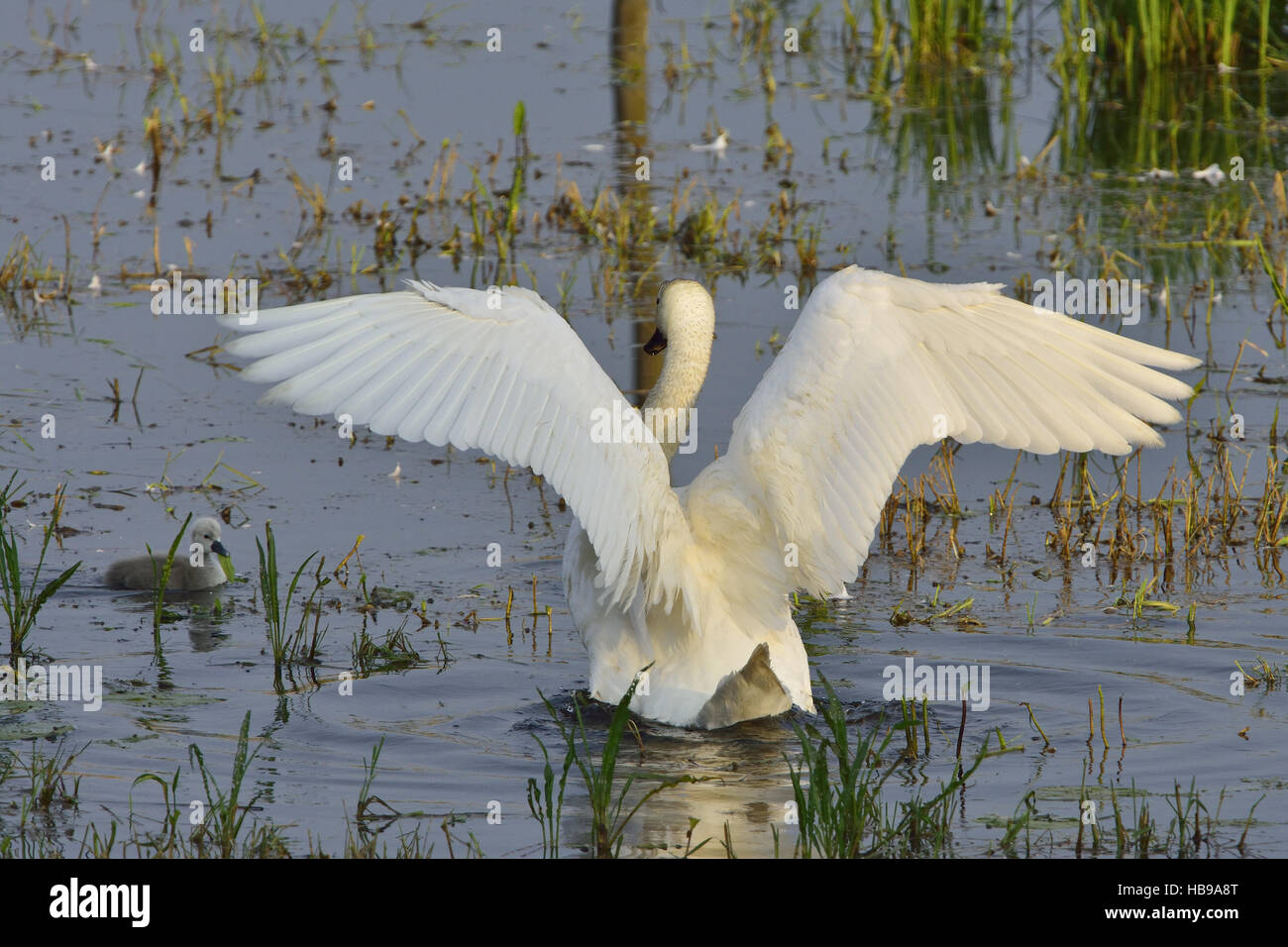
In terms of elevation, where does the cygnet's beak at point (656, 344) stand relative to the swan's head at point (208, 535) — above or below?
above

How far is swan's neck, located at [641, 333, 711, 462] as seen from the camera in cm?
653

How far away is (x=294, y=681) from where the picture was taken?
657cm

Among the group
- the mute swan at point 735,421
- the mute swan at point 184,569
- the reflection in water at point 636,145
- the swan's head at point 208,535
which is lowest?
the mute swan at point 184,569

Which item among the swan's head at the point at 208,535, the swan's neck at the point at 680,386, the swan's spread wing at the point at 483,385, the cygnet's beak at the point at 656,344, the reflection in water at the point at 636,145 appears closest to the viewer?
the swan's spread wing at the point at 483,385

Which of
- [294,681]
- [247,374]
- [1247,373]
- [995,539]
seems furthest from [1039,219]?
[247,374]

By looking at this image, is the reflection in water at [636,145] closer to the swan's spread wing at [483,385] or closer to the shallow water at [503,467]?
the shallow water at [503,467]

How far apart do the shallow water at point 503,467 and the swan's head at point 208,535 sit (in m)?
0.20

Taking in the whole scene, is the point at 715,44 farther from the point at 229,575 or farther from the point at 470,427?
the point at 470,427

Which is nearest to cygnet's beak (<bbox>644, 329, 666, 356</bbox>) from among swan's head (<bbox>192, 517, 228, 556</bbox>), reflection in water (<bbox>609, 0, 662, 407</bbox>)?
reflection in water (<bbox>609, 0, 662, 407</bbox>)

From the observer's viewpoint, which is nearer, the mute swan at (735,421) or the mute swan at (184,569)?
the mute swan at (735,421)

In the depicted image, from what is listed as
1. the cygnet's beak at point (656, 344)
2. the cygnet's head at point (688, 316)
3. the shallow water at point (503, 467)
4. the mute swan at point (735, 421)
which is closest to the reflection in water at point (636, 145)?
the shallow water at point (503, 467)

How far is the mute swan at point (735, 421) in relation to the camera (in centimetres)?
561

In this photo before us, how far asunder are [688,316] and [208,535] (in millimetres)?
2240

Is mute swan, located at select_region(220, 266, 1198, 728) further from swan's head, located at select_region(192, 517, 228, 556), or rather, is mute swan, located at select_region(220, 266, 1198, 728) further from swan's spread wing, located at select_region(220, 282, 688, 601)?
swan's head, located at select_region(192, 517, 228, 556)
